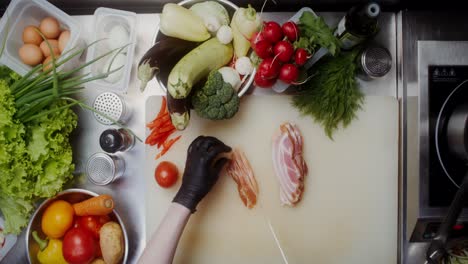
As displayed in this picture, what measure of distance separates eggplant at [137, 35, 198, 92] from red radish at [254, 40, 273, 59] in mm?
177

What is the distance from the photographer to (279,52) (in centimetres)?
87

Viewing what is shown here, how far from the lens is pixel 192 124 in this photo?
106cm

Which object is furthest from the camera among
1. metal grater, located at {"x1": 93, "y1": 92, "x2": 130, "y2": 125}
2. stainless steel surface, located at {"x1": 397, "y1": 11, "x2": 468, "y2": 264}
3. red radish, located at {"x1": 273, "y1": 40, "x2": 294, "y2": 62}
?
metal grater, located at {"x1": 93, "y1": 92, "x2": 130, "y2": 125}

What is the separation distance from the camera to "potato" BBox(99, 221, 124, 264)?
40.4 inches

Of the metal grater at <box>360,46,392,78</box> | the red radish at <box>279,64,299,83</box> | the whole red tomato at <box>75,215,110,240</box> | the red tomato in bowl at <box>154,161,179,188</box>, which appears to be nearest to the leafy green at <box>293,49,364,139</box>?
the metal grater at <box>360,46,392,78</box>

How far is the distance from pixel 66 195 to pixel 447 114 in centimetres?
95

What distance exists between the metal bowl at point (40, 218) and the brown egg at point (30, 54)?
0.33m

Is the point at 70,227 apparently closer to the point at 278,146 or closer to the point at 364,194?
the point at 278,146

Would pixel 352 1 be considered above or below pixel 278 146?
above

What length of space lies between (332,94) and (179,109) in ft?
1.20

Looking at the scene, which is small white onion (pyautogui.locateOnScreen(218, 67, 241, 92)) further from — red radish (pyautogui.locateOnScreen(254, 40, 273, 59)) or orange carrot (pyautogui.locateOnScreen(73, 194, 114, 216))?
orange carrot (pyautogui.locateOnScreen(73, 194, 114, 216))

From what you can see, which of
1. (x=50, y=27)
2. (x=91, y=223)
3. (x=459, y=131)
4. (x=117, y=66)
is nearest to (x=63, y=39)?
(x=50, y=27)

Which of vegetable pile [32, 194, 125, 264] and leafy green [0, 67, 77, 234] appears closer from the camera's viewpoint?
leafy green [0, 67, 77, 234]

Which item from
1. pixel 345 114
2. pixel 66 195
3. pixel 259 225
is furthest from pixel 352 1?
pixel 66 195
